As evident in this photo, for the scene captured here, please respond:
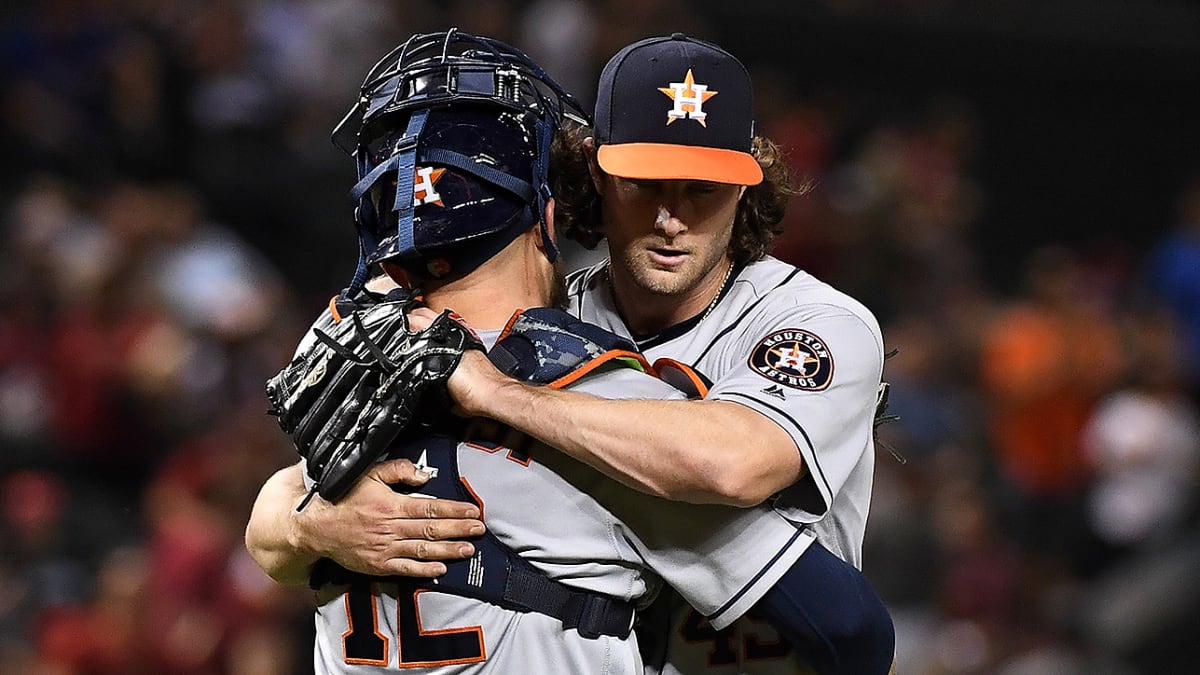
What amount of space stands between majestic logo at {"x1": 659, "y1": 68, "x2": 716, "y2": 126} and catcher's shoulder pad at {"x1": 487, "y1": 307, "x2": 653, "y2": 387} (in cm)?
47

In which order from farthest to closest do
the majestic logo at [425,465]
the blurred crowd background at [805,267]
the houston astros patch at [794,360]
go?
the blurred crowd background at [805,267], the houston astros patch at [794,360], the majestic logo at [425,465]

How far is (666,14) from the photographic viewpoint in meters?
9.16

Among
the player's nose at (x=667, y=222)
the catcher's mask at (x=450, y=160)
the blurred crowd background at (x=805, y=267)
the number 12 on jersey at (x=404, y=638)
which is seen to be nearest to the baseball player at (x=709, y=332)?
the player's nose at (x=667, y=222)

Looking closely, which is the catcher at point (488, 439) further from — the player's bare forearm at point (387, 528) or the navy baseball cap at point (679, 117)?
the navy baseball cap at point (679, 117)

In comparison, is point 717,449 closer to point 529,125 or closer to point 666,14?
point 529,125

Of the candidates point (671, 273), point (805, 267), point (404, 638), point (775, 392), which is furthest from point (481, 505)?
point (805, 267)

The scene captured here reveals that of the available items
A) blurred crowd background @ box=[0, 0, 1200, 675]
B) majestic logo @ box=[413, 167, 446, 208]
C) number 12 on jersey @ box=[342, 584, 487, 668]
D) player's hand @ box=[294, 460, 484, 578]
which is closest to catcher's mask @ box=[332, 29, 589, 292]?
majestic logo @ box=[413, 167, 446, 208]

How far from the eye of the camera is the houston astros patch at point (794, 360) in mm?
2807

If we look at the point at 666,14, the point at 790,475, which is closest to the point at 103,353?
the point at 666,14

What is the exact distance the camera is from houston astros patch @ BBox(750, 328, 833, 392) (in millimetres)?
A: 2807

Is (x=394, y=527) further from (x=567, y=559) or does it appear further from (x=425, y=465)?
(x=567, y=559)

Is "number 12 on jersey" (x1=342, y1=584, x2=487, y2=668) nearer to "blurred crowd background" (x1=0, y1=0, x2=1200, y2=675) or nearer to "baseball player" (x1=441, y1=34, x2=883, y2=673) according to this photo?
"baseball player" (x1=441, y1=34, x2=883, y2=673)

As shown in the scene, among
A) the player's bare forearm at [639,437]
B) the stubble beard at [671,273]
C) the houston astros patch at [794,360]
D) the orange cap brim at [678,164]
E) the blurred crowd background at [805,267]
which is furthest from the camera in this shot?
the blurred crowd background at [805,267]

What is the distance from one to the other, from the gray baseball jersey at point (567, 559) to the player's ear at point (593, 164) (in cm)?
55
